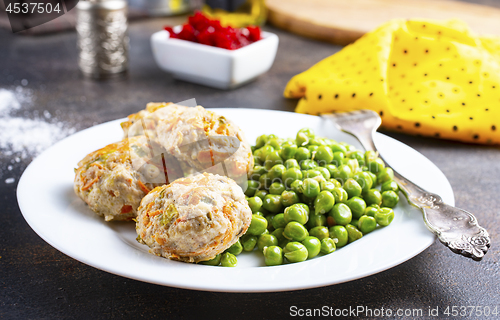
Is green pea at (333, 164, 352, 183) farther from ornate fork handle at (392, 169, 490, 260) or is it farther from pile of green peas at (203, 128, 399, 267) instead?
ornate fork handle at (392, 169, 490, 260)

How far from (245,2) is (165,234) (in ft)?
13.8

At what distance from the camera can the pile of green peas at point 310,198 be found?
1628 millimetres

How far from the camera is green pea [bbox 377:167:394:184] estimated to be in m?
1.98

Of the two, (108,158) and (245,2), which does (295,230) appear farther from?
(245,2)

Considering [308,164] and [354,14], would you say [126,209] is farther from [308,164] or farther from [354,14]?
[354,14]

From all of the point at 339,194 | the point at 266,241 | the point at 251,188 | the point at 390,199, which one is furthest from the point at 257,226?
the point at 390,199

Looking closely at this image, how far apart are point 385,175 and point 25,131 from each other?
2.24m

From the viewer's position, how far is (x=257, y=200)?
1788 millimetres

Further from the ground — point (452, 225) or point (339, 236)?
point (452, 225)

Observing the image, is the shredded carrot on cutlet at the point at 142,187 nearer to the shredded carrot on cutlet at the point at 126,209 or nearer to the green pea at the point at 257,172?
the shredded carrot on cutlet at the point at 126,209

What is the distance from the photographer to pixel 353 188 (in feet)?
6.15

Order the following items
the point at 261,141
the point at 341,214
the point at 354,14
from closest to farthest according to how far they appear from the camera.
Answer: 1. the point at 341,214
2. the point at 261,141
3. the point at 354,14

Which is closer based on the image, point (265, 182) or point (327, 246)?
point (327, 246)

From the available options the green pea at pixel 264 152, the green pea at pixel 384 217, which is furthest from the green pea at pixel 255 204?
the green pea at pixel 384 217
